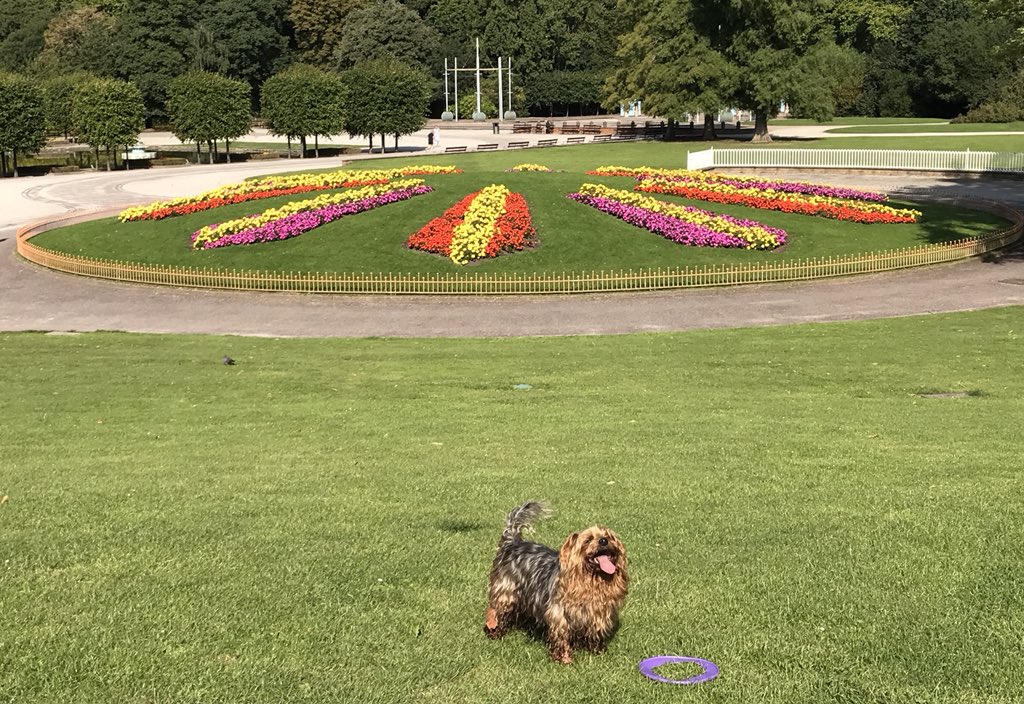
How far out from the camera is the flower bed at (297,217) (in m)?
33.2

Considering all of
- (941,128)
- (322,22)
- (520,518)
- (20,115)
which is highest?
(322,22)

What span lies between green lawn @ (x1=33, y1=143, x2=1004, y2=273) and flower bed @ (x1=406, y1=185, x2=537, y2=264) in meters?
0.39

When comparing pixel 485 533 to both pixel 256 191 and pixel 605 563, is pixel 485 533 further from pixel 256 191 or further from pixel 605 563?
pixel 256 191

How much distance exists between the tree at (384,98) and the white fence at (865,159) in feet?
96.6

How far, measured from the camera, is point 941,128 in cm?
8906

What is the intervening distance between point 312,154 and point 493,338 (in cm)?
6428

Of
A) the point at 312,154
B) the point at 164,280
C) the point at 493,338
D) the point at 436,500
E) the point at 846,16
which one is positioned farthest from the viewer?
the point at 846,16

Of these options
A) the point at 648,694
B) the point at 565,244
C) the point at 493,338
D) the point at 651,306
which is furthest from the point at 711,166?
the point at 648,694

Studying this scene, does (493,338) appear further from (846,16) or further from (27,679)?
(846,16)

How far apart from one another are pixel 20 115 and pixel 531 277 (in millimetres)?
51442

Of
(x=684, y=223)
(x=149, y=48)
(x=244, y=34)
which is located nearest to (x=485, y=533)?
(x=684, y=223)

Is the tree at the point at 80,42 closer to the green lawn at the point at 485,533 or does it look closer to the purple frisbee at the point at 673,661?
the green lawn at the point at 485,533

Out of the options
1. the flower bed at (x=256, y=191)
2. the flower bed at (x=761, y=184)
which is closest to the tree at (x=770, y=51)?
the flower bed at (x=761, y=184)

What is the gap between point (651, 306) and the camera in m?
26.5
